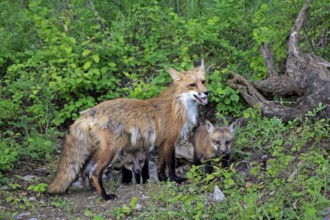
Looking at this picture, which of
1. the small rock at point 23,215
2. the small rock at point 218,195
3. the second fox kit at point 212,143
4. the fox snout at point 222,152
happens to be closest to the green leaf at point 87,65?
the second fox kit at point 212,143

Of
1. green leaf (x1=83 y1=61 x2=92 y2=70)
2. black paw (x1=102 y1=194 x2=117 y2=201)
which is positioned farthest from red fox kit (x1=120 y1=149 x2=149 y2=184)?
green leaf (x1=83 y1=61 x2=92 y2=70)

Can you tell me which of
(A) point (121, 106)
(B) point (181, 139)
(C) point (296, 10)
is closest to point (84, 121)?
(A) point (121, 106)

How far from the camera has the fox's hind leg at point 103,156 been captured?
771cm

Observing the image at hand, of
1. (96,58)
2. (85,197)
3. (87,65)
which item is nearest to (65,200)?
(85,197)

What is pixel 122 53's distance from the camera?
10.9m

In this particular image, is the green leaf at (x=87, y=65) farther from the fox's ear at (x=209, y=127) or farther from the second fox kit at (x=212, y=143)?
the fox's ear at (x=209, y=127)

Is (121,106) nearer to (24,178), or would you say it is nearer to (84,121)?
(84,121)

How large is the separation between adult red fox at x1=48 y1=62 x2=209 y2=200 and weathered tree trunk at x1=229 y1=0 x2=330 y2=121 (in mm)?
1076

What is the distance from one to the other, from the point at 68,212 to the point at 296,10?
514cm

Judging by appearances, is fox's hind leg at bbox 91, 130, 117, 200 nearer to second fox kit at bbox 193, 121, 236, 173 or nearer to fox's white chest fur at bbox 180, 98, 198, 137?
fox's white chest fur at bbox 180, 98, 198, 137

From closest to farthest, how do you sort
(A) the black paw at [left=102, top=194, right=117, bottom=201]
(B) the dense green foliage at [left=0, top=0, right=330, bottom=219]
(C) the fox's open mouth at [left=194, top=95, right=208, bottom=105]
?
(A) the black paw at [left=102, top=194, right=117, bottom=201] → (C) the fox's open mouth at [left=194, top=95, right=208, bottom=105] → (B) the dense green foliage at [left=0, top=0, right=330, bottom=219]

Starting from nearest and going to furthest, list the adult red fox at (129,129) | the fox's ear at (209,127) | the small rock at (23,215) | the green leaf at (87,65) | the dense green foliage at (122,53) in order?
1. the small rock at (23,215)
2. the adult red fox at (129,129)
3. the fox's ear at (209,127)
4. the dense green foliage at (122,53)
5. the green leaf at (87,65)

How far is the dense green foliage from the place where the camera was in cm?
972

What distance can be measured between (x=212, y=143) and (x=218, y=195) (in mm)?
1559
